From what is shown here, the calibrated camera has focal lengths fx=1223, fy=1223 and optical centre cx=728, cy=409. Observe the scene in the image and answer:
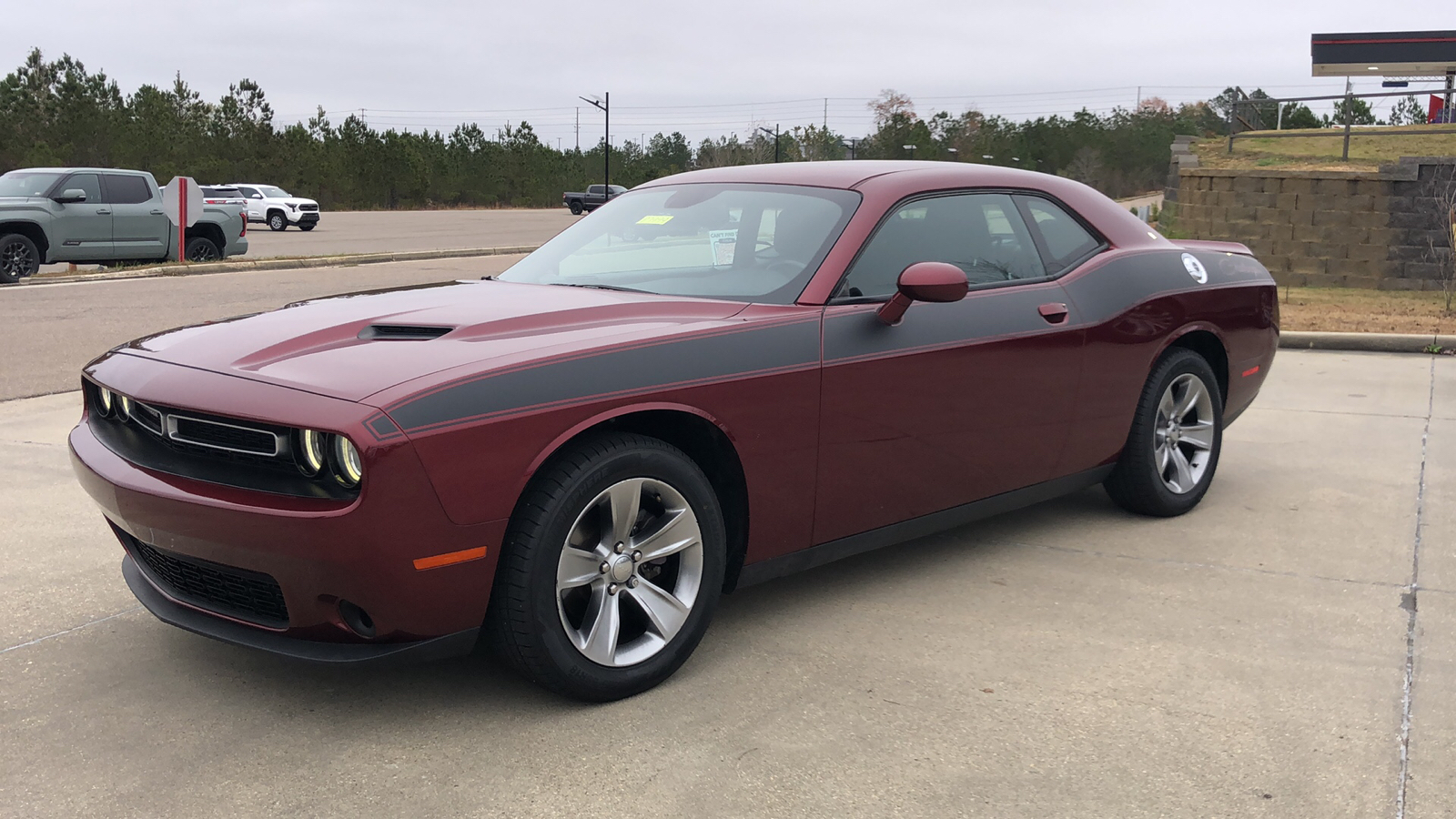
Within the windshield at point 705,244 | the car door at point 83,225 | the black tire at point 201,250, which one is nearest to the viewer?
the windshield at point 705,244

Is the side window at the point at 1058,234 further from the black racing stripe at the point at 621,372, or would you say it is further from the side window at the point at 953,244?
the black racing stripe at the point at 621,372

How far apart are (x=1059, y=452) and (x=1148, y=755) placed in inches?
68.4

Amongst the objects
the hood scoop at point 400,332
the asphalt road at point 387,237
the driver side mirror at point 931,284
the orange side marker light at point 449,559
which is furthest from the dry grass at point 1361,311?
the asphalt road at point 387,237

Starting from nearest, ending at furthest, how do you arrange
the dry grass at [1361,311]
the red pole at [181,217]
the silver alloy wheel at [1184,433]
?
the silver alloy wheel at [1184,433] → the dry grass at [1361,311] → the red pole at [181,217]

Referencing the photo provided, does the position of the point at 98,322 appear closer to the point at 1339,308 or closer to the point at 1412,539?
the point at 1412,539

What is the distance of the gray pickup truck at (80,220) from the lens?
626 inches

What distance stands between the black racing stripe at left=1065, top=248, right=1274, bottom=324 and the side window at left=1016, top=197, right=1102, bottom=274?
9 centimetres

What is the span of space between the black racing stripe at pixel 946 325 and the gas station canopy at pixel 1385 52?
31579 mm

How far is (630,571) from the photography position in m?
3.22

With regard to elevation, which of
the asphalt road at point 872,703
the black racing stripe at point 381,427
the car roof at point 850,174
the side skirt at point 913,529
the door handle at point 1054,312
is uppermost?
the car roof at point 850,174

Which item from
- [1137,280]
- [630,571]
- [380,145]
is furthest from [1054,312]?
[380,145]

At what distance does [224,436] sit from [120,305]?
11.2 metres

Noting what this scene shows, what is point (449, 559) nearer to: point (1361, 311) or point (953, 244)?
point (953, 244)

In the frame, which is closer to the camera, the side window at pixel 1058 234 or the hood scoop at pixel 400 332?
the hood scoop at pixel 400 332
